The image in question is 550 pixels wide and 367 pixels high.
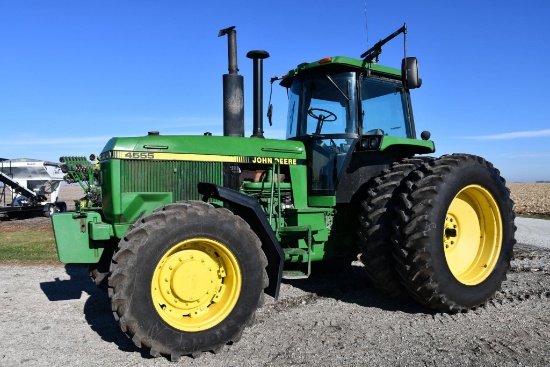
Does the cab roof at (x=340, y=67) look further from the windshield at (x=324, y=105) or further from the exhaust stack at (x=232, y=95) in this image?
the exhaust stack at (x=232, y=95)

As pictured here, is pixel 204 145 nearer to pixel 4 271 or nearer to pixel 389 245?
pixel 389 245

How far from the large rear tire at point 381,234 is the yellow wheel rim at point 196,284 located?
1.53 m

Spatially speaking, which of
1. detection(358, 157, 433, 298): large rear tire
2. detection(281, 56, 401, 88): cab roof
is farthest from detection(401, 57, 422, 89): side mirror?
detection(358, 157, 433, 298): large rear tire

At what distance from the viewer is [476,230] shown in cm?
573

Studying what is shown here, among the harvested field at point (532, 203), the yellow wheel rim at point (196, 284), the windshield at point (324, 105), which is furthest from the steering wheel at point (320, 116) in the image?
the harvested field at point (532, 203)

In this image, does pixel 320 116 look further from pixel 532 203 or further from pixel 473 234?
pixel 532 203

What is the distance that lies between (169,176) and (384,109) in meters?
2.74

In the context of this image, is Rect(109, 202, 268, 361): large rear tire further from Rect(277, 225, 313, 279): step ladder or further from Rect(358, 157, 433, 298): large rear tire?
Rect(358, 157, 433, 298): large rear tire

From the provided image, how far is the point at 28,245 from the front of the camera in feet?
37.1

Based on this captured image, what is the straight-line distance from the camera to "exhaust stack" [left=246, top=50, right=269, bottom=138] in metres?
5.92

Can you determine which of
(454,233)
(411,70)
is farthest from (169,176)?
(454,233)

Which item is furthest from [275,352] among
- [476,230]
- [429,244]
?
[476,230]

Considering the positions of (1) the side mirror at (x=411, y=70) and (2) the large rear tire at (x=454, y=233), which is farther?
(1) the side mirror at (x=411, y=70)

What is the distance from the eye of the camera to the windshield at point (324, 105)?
5.63 m
